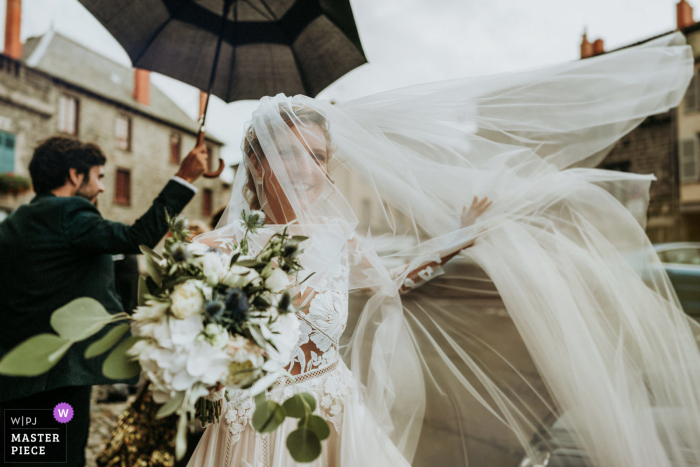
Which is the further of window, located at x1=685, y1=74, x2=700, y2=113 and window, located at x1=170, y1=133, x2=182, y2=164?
window, located at x1=685, y1=74, x2=700, y2=113

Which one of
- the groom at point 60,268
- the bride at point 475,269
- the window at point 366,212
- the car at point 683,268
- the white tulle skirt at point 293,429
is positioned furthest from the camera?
the car at point 683,268

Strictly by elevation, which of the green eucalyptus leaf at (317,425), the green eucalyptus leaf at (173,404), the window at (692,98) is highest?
the window at (692,98)

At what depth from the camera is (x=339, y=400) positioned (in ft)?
4.31

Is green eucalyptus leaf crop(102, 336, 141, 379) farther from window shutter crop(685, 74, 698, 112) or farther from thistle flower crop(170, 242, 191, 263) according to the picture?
window shutter crop(685, 74, 698, 112)

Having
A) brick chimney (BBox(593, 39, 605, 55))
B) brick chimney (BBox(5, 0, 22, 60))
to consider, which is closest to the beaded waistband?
brick chimney (BBox(5, 0, 22, 60))

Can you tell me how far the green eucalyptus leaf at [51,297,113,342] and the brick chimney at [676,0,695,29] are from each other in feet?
49.7

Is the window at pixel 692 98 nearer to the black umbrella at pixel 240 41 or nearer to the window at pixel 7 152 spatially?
the black umbrella at pixel 240 41

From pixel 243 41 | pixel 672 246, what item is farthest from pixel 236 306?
pixel 672 246

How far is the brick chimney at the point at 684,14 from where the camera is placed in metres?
10.9

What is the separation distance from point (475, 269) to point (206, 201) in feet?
21.7

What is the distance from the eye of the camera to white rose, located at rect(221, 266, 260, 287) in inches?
30.9

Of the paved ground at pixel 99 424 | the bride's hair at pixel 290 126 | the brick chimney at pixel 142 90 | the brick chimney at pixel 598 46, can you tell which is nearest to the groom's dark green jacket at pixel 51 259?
the bride's hair at pixel 290 126

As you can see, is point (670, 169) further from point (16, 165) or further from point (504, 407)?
point (16, 165)

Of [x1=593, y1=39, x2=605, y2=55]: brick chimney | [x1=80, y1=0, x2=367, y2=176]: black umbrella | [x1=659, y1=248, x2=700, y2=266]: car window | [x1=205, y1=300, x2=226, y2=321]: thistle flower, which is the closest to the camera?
[x1=205, y1=300, x2=226, y2=321]: thistle flower
